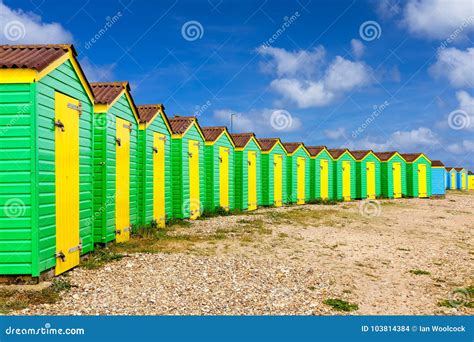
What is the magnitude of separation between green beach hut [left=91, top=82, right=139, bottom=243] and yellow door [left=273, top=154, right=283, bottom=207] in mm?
13447

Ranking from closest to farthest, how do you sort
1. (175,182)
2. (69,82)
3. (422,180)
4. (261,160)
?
(69,82) → (175,182) → (261,160) → (422,180)

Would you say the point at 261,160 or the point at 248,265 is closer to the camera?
the point at 248,265

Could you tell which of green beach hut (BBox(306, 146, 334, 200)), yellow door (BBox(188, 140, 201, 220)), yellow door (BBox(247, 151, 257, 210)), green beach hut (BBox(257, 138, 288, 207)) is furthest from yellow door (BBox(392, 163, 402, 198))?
yellow door (BBox(188, 140, 201, 220))

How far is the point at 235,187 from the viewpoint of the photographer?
22.0 metres

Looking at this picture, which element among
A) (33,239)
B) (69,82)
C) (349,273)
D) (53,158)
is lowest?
(349,273)

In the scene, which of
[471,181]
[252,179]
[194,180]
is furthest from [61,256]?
[471,181]

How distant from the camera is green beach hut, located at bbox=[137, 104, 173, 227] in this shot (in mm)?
13359

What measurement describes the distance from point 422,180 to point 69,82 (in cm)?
3422

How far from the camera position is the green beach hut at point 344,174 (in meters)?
31.6

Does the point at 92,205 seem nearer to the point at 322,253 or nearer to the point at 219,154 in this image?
the point at 322,253

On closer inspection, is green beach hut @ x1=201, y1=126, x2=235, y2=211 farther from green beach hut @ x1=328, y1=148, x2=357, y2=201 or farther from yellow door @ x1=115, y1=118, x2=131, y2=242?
green beach hut @ x1=328, y1=148, x2=357, y2=201

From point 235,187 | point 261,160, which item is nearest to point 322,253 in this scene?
point 235,187

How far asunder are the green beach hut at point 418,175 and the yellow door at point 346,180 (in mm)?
6885

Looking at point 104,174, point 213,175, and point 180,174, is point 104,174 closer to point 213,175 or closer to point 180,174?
point 180,174
